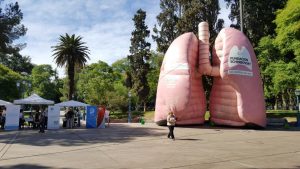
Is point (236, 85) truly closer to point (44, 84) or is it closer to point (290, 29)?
point (290, 29)

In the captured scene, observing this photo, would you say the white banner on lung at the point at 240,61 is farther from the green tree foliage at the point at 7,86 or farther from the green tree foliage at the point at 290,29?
the green tree foliage at the point at 7,86

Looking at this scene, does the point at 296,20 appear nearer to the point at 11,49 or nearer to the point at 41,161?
the point at 11,49

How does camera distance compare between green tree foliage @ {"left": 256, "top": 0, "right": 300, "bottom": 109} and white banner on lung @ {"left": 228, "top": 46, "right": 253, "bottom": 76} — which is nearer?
white banner on lung @ {"left": 228, "top": 46, "right": 253, "bottom": 76}

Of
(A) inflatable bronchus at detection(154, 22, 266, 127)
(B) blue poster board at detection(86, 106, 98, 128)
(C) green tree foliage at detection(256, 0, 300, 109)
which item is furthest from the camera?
(C) green tree foliage at detection(256, 0, 300, 109)

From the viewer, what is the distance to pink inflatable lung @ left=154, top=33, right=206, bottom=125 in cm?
2362

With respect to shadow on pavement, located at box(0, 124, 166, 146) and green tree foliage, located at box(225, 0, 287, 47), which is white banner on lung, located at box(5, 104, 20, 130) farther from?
green tree foliage, located at box(225, 0, 287, 47)

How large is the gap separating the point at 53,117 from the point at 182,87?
30.2 feet

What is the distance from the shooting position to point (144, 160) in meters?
10.9

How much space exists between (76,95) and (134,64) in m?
15.0

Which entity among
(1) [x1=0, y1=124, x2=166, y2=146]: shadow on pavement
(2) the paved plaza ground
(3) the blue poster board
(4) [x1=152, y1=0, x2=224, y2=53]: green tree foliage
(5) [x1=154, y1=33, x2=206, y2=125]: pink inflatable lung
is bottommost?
(2) the paved plaza ground

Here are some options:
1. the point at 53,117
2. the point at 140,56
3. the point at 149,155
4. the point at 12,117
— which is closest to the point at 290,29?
the point at 53,117

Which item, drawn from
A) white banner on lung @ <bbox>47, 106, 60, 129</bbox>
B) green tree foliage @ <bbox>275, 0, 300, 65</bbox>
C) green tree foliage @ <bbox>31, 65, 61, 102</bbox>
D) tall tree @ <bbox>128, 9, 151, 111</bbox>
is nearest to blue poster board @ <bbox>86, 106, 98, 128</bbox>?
white banner on lung @ <bbox>47, 106, 60, 129</bbox>

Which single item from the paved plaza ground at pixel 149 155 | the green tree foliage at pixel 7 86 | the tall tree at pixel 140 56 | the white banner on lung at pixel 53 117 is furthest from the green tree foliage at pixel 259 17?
the green tree foliage at pixel 7 86

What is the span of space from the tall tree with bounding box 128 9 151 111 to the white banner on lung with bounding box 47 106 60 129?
2896cm
